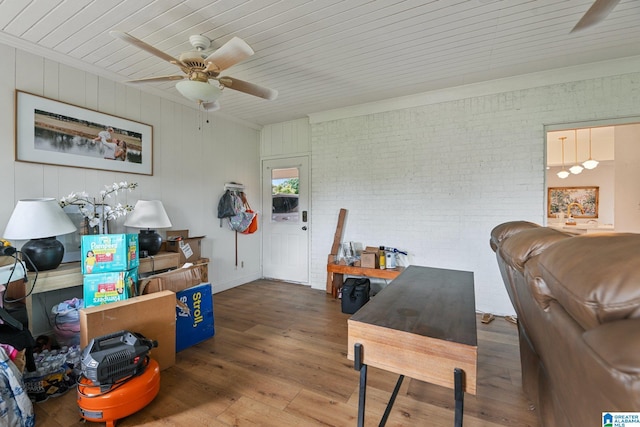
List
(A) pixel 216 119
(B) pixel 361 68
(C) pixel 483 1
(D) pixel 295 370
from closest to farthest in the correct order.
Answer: (C) pixel 483 1 < (D) pixel 295 370 < (B) pixel 361 68 < (A) pixel 216 119

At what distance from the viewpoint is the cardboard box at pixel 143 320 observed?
1924 millimetres

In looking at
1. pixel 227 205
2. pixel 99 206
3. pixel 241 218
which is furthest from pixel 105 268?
pixel 241 218

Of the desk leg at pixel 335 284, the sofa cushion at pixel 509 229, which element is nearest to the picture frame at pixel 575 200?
the desk leg at pixel 335 284

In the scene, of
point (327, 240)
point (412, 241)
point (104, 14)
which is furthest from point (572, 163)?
point (104, 14)

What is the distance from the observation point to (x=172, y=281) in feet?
8.23

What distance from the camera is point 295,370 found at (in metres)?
2.22

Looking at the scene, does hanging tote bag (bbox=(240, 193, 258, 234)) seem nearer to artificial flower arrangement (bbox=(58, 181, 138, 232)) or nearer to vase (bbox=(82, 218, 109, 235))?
artificial flower arrangement (bbox=(58, 181, 138, 232))

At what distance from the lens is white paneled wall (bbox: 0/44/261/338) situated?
2465 millimetres

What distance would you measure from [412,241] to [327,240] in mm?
1315

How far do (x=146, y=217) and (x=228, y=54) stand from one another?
6.47 feet

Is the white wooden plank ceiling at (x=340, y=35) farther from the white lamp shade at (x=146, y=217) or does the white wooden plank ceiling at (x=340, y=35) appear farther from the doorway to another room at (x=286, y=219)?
the doorway to another room at (x=286, y=219)

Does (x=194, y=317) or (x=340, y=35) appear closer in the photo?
(x=340, y=35)

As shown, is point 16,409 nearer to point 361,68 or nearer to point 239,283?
point 239,283

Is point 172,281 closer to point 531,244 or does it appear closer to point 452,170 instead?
point 531,244
